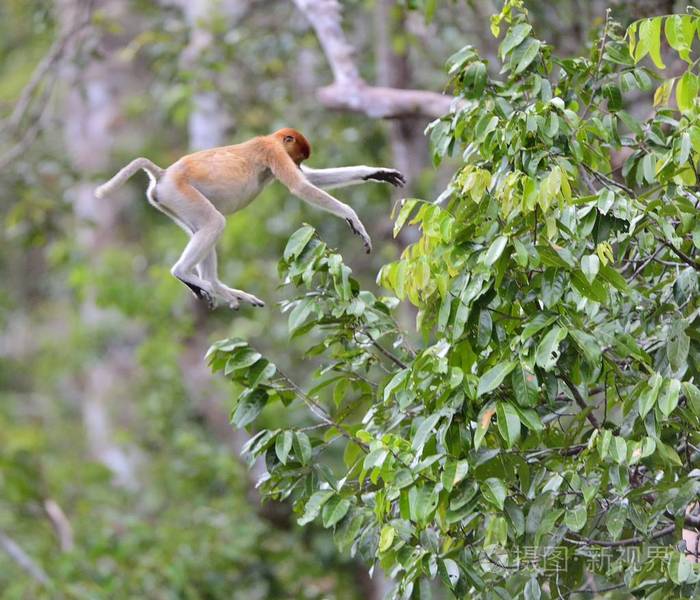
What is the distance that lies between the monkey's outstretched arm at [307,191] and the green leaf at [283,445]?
575 millimetres

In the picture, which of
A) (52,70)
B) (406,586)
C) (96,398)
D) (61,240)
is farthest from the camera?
(96,398)

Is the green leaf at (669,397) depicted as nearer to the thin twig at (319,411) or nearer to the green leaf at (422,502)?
the green leaf at (422,502)

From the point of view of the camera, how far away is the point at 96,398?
11242mm

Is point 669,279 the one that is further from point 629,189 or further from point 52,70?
point 52,70

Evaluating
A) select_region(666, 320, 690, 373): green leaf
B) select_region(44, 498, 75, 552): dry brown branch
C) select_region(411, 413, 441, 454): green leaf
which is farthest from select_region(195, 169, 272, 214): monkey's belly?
select_region(44, 498, 75, 552): dry brown branch

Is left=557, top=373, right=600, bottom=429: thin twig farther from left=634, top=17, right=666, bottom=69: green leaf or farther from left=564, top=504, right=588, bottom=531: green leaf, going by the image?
left=634, top=17, right=666, bottom=69: green leaf

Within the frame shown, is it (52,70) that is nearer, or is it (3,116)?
(52,70)

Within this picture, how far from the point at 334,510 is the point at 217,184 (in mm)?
1292

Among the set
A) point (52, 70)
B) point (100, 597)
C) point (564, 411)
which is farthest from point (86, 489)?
point (564, 411)

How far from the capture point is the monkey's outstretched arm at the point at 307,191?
3.37 metres

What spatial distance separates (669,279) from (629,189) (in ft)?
0.89

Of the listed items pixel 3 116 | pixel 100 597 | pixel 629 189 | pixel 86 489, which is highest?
pixel 629 189

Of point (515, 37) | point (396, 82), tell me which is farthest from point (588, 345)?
point (396, 82)

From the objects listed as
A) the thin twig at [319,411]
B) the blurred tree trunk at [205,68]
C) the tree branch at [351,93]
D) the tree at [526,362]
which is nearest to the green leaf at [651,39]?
the tree at [526,362]
